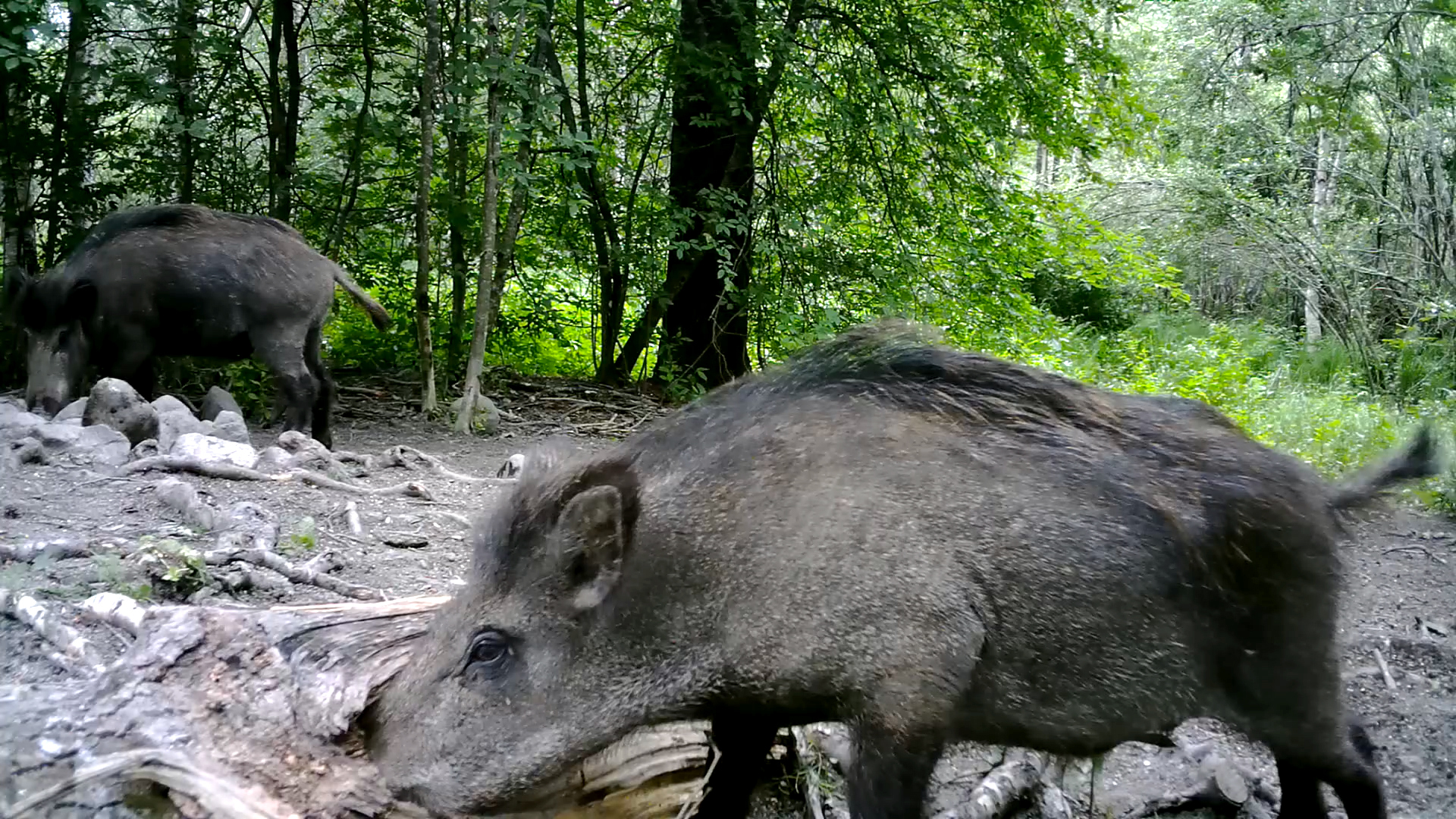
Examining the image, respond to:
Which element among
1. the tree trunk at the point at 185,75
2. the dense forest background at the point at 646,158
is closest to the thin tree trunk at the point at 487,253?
the dense forest background at the point at 646,158

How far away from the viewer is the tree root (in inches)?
199

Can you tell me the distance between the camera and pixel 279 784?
243 centimetres

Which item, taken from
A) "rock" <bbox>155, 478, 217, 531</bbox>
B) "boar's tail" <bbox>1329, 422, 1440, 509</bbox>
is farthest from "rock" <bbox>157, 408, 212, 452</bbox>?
"boar's tail" <bbox>1329, 422, 1440, 509</bbox>

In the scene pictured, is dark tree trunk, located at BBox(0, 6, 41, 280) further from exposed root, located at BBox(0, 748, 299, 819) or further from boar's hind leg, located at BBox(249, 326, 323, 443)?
exposed root, located at BBox(0, 748, 299, 819)

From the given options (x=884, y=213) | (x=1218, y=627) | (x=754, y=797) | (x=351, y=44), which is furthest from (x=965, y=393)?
(x=351, y=44)

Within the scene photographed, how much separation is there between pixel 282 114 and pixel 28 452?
416 cm

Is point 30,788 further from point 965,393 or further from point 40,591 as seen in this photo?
point 965,393

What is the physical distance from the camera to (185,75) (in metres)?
7.98

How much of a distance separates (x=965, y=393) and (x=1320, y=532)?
0.91 meters

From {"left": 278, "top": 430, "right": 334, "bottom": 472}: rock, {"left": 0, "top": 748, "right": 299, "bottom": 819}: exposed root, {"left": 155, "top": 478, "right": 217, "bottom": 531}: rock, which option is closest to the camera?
{"left": 0, "top": 748, "right": 299, "bottom": 819}: exposed root

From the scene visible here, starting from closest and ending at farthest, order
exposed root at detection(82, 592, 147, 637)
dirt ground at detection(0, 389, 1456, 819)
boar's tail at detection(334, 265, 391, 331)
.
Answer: exposed root at detection(82, 592, 147, 637), dirt ground at detection(0, 389, 1456, 819), boar's tail at detection(334, 265, 391, 331)

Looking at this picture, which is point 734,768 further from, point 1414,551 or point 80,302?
point 80,302

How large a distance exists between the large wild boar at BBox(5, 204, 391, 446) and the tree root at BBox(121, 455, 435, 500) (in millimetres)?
1572

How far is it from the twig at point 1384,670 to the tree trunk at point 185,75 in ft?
23.6
